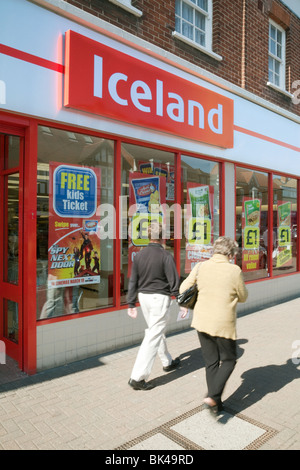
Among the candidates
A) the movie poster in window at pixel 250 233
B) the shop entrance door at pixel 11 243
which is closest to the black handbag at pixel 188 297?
the shop entrance door at pixel 11 243

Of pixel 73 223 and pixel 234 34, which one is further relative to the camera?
pixel 234 34

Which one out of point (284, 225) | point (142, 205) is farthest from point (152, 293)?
point (284, 225)

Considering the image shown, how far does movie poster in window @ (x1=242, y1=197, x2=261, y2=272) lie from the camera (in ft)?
27.3

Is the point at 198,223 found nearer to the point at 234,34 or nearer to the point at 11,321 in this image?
the point at 11,321

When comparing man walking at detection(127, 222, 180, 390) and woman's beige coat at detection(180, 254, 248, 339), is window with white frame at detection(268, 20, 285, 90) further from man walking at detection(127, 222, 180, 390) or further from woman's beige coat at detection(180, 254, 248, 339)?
woman's beige coat at detection(180, 254, 248, 339)

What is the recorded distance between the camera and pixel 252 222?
8586mm

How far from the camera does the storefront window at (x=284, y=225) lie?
932cm

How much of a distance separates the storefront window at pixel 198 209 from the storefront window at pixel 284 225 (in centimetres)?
252

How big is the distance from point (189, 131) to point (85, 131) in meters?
2.09

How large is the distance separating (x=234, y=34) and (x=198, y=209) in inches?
161

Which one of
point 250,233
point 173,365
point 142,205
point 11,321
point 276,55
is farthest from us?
point 276,55

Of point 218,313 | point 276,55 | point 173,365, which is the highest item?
point 276,55

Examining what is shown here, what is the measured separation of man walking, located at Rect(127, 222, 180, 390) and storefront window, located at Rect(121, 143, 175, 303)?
152 centimetres
